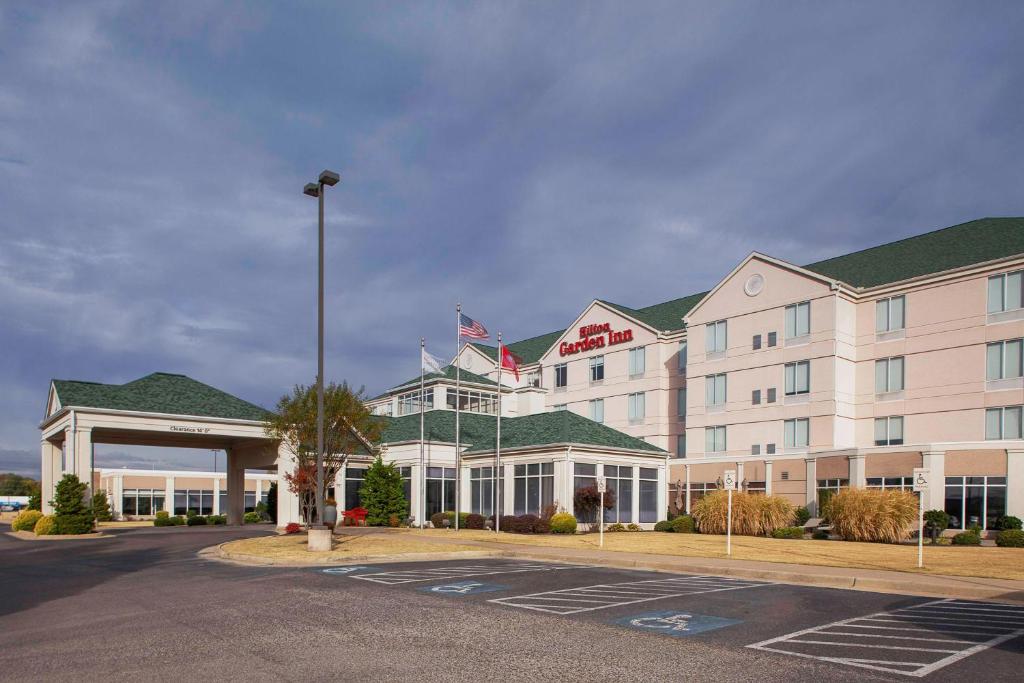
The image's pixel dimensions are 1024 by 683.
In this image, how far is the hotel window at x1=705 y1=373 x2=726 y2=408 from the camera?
175 feet

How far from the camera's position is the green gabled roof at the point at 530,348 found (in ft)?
241

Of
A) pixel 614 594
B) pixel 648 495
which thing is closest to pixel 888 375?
pixel 648 495

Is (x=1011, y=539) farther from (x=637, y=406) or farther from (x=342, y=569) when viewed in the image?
(x=637, y=406)

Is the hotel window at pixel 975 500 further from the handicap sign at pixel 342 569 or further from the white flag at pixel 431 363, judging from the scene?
the handicap sign at pixel 342 569

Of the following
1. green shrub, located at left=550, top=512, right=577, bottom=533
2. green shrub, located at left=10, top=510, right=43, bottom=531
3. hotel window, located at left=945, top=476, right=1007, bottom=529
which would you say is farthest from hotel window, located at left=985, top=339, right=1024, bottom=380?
green shrub, located at left=10, top=510, right=43, bottom=531

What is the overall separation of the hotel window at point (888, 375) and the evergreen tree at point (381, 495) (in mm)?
28429

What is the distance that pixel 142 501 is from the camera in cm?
7662

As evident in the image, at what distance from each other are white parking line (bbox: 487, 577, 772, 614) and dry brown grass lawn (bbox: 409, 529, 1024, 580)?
6.16 m

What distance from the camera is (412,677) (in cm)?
852

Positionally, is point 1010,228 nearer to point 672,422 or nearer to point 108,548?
point 672,422

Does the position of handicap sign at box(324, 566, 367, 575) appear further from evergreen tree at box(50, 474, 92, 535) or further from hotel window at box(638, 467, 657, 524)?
hotel window at box(638, 467, 657, 524)

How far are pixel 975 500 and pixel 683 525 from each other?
13.6m

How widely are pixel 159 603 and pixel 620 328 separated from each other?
5109 centimetres

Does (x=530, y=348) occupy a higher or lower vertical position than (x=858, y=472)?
higher
